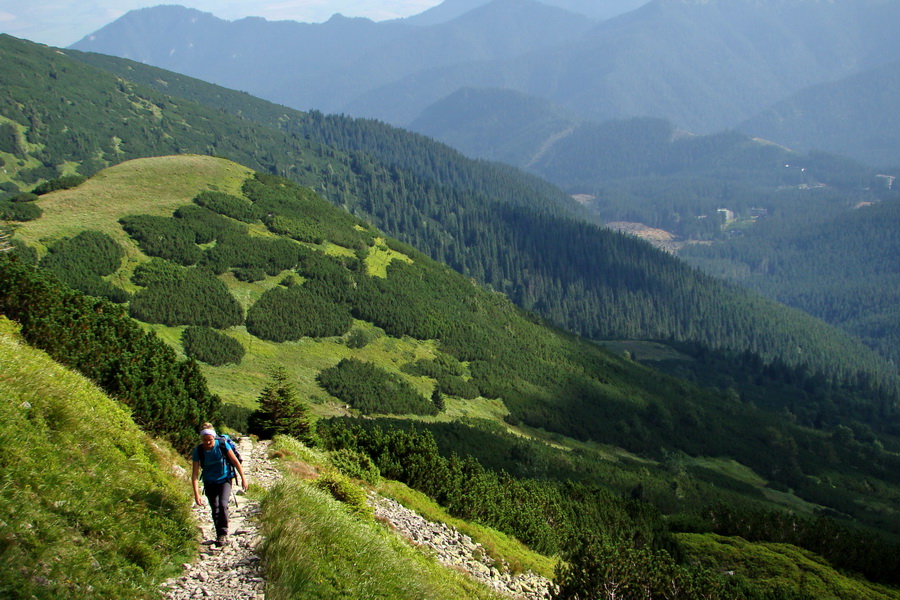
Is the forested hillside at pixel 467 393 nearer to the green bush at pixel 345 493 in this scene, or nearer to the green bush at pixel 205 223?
the green bush at pixel 205 223

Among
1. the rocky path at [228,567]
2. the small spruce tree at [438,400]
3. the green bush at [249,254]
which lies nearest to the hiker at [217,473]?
the rocky path at [228,567]

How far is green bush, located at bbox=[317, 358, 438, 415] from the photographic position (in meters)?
87.3

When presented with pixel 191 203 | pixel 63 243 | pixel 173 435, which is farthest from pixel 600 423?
pixel 173 435

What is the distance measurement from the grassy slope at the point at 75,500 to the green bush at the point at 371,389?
69.0m

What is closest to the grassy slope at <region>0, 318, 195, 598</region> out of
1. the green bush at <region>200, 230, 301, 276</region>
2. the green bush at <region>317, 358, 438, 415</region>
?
the green bush at <region>317, 358, 438, 415</region>

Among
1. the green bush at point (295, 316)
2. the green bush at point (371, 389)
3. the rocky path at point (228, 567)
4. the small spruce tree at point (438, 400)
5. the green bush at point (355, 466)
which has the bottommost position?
the small spruce tree at point (438, 400)

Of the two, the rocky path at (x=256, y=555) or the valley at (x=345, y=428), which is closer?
the rocky path at (x=256, y=555)

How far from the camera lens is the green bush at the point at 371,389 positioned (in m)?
87.3

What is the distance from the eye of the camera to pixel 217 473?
1588cm

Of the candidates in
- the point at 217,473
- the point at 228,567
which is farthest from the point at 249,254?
the point at 228,567

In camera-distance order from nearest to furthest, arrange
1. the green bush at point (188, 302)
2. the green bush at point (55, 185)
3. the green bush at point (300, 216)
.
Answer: the green bush at point (188, 302) → the green bush at point (55, 185) → the green bush at point (300, 216)

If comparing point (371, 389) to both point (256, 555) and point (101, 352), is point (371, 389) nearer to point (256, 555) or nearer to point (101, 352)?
point (101, 352)

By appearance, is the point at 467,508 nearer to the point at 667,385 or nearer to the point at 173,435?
the point at 173,435

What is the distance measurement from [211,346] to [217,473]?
6773 cm
